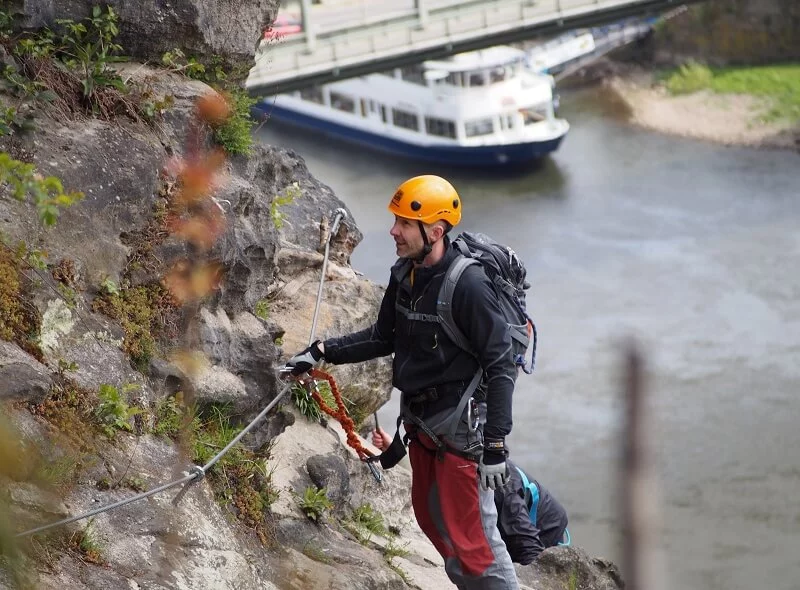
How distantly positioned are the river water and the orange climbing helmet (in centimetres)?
552

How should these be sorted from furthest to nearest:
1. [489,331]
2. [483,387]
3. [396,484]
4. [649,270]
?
[649,270], [396,484], [483,387], [489,331]

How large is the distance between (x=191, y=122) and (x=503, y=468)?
11.5 feet

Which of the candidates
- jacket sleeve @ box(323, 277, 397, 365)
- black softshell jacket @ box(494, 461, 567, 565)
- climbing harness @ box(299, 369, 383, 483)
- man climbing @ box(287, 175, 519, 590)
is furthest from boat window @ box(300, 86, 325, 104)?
man climbing @ box(287, 175, 519, 590)

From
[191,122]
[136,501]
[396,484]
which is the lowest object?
[396,484]

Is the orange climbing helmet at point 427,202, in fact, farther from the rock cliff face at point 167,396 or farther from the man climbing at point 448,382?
the rock cliff face at point 167,396

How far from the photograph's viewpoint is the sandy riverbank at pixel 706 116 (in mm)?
36719

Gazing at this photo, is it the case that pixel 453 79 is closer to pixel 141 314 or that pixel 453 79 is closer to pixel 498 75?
pixel 498 75

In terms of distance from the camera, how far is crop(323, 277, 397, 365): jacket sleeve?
626 cm

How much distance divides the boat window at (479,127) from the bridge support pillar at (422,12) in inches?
318

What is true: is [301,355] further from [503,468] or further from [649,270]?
[649,270]

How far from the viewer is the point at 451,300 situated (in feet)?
18.8

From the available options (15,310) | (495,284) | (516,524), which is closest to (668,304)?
(516,524)

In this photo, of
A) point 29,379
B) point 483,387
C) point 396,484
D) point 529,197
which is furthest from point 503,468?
point 529,197

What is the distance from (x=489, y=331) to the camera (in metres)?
5.68
